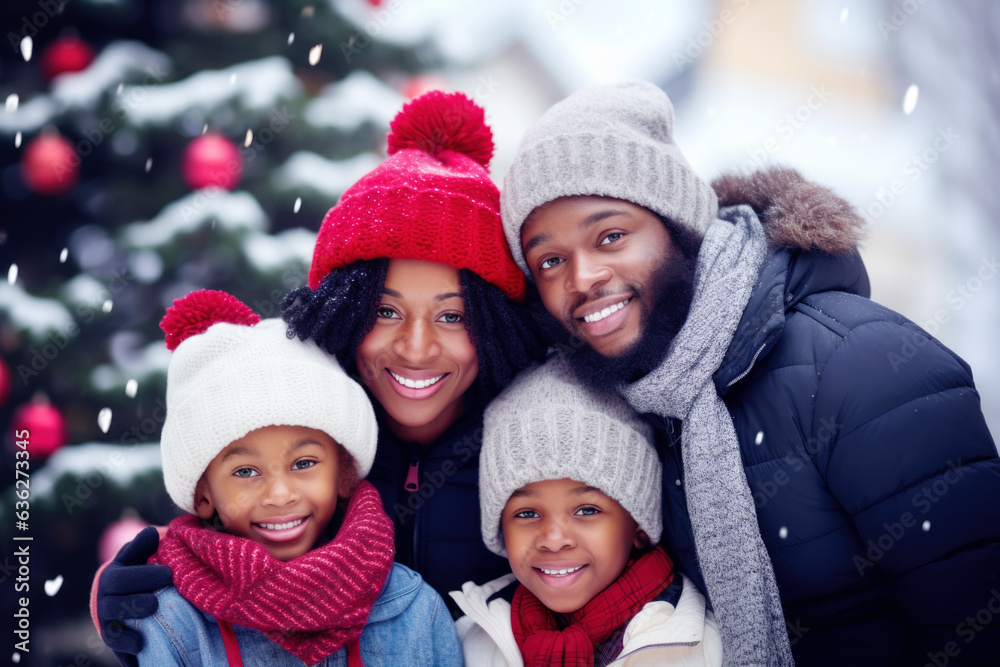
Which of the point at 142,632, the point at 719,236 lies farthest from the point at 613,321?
the point at 142,632

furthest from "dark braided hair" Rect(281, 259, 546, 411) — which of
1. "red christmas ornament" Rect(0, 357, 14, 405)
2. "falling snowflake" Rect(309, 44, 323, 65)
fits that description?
"red christmas ornament" Rect(0, 357, 14, 405)

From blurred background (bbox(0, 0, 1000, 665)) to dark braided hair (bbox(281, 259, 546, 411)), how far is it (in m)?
0.99

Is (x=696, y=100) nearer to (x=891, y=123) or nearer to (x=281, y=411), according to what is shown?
(x=891, y=123)

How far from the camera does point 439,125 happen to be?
201 centimetres

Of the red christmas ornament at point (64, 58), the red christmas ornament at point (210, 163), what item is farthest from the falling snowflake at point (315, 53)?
the red christmas ornament at point (64, 58)

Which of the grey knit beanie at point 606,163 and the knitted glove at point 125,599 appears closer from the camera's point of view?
the knitted glove at point 125,599

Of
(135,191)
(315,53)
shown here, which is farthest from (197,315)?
(315,53)

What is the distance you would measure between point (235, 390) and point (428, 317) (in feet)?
1.70

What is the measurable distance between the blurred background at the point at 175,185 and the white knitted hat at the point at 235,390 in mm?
1014

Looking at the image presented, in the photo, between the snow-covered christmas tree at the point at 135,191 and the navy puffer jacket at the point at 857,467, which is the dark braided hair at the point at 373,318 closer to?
the navy puffer jacket at the point at 857,467

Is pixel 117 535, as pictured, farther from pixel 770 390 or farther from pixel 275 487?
pixel 770 390

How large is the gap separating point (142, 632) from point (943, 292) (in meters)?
3.81

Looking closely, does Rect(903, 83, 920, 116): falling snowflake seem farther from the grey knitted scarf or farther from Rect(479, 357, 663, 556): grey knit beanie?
Rect(479, 357, 663, 556): grey knit beanie

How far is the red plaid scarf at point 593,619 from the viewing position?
1.61 m
